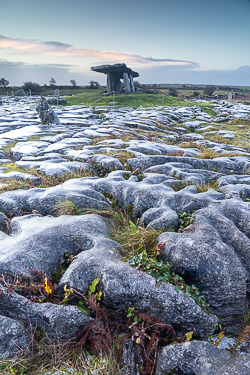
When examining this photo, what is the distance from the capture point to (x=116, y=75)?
5078cm

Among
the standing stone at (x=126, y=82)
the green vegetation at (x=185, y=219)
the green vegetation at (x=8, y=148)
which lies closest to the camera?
the green vegetation at (x=185, y=219)

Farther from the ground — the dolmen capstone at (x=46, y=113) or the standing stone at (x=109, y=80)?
the standing stone at (x=109, y=80)

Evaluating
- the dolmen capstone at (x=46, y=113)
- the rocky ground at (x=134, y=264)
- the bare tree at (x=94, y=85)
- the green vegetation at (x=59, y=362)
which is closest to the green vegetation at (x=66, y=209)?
the rocky ground at (x=134, y=264)

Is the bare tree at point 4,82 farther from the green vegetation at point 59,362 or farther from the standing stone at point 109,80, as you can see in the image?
the green vegetation at point 59,362

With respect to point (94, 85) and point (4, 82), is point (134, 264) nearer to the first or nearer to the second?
point (94, 85)

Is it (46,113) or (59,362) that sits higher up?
(46,113)

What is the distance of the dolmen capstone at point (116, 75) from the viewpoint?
152 ft

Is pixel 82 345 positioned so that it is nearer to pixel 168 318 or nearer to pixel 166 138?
pixel 168 318

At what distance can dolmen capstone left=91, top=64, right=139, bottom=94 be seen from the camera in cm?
4624

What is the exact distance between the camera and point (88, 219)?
21.3 feet

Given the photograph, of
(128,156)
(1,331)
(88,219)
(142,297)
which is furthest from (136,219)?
(128,156)

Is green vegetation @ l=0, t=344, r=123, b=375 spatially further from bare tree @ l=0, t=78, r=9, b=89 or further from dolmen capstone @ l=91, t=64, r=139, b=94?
bare tree @ l=0, t=78, r=9, b=89

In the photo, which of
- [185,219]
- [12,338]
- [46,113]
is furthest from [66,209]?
[46,113]

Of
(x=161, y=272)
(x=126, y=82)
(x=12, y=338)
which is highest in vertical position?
(x=126, y=82)
